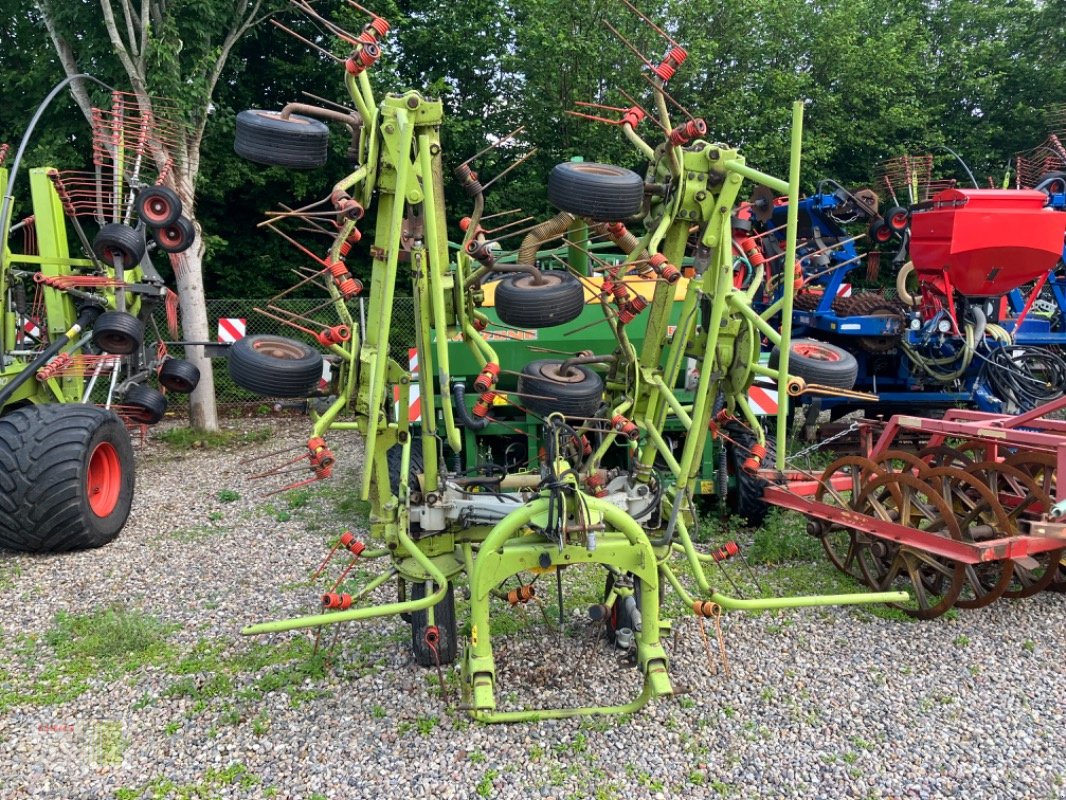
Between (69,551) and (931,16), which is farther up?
(931,16)

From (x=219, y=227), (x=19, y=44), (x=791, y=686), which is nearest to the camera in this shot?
(x=791, y=686)

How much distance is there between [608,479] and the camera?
4066 mm

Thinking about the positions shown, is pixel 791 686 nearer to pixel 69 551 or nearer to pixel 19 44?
pixel 69 551

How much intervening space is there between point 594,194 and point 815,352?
1437mm

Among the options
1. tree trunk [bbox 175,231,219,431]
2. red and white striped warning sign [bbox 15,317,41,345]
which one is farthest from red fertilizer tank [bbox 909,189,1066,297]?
tree trunk [bbox 175,231,219,431]

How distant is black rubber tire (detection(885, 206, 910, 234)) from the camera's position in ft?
25.6

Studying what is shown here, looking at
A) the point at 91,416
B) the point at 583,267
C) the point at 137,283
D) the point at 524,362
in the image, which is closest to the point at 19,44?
the point at 137,283

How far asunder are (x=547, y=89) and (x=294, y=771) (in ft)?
34.5

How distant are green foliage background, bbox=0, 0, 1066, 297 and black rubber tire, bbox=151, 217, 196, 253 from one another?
10.5 feet

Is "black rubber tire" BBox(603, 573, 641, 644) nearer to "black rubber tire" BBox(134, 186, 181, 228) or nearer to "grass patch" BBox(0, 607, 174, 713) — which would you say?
"grass patch" BBox(0, 607, 174, 713)

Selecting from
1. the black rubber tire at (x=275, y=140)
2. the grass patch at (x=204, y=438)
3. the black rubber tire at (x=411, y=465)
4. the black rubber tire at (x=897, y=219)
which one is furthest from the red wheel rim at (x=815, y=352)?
the grass patch at (x=204, y=438)

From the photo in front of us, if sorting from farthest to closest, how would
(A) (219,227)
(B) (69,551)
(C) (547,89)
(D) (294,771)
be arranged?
1. (A) (219,227)
2. (C) (547,89)
3. (B) (69,551)
4. (D) (294,771)

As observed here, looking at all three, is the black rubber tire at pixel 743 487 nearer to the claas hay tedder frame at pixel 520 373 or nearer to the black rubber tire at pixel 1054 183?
the claas hay tedder frame at pixel 520 373

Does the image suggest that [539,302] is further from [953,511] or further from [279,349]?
[953,511]
